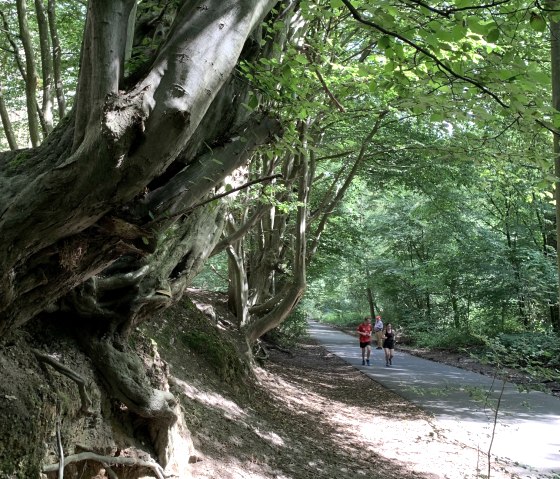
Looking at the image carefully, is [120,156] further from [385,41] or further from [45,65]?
[45,65]

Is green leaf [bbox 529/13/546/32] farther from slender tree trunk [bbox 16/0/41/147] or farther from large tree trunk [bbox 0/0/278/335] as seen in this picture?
slender tree trunk [bbox 16/0/41/147]

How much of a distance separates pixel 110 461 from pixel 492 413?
27.9ft

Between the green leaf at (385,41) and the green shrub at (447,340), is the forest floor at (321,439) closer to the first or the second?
the green leaf at (385,41)

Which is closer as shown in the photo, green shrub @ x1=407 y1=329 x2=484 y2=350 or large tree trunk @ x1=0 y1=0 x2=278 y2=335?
large tree trunk @ x1=0 y1=0 x2=278 y2=335

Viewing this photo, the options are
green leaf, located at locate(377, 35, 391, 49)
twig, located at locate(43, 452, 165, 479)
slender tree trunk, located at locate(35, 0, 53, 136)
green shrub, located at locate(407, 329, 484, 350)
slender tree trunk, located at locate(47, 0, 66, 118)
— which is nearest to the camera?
green leaf, located at locate(377, 35, 391, 49)

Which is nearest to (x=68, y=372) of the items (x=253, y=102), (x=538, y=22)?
(x=253, y=102)

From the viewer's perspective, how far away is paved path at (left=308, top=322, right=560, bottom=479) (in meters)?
7.08

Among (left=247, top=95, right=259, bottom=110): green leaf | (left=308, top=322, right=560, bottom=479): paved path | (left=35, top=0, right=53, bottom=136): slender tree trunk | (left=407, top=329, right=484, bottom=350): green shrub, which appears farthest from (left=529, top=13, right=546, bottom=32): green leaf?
(left=407, top=329, right=484, bottom=350): green shrub

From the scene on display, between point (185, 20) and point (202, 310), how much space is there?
32.0 ft

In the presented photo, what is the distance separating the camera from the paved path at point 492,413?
23.2 feet

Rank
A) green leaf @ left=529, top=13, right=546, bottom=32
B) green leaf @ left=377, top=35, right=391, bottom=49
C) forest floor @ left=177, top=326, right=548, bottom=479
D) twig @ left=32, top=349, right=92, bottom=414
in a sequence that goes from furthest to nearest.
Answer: forest floor @ left=177, top=326, right=548, bottom=479
twig @ left=32, top=349, right=92, bottom=414
green leaf @ left=377, top=35, right=391, bottom=49
green leaf @ left=529, top=13, right=546, bottom=32

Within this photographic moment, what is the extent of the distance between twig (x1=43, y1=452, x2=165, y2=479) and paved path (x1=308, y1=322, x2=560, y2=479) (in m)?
3.58

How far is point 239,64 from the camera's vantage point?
4219 mm

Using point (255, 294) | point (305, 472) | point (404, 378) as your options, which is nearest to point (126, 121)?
point (305, 472)
